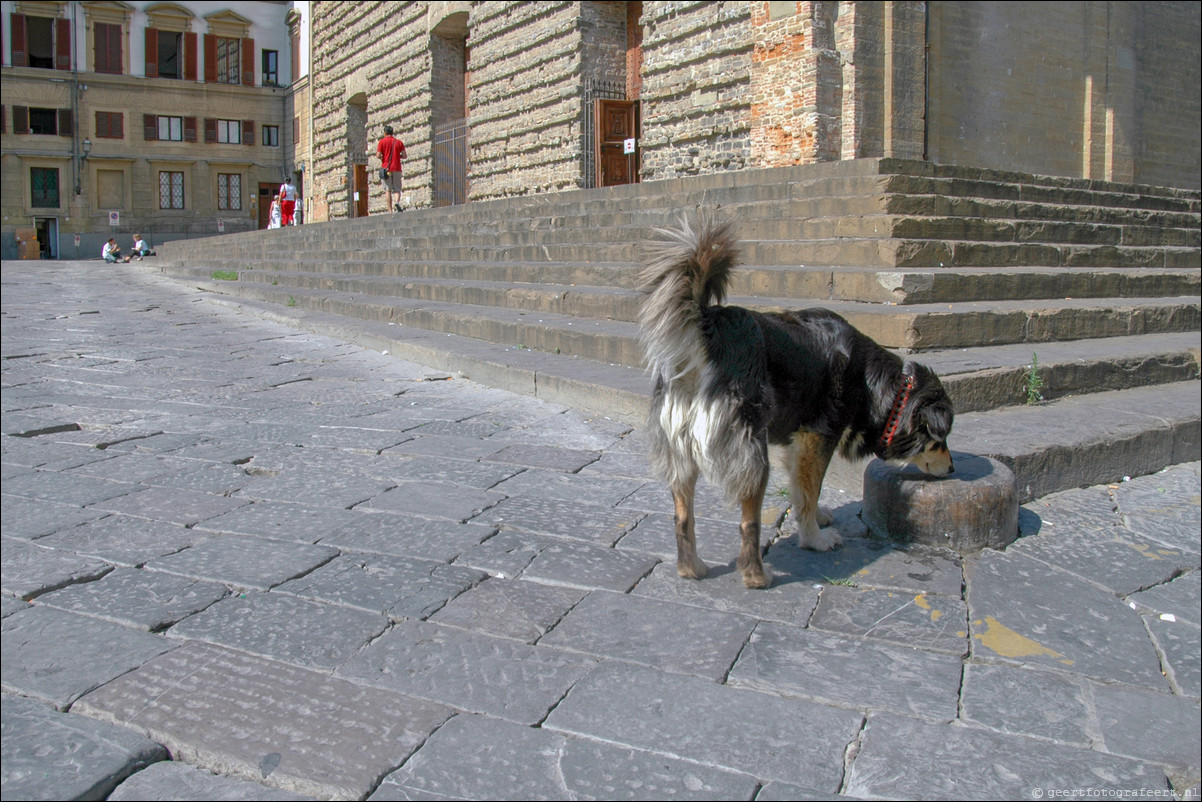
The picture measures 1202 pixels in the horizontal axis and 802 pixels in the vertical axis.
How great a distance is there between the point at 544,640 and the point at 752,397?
1.06 metres

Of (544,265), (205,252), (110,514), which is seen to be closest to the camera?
(110,514)

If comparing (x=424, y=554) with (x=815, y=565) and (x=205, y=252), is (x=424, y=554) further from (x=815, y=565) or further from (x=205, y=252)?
(x=205, y=252)

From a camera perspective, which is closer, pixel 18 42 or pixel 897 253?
pixel 897 253

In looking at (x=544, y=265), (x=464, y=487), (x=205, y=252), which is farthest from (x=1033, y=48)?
(x=205, y=252)

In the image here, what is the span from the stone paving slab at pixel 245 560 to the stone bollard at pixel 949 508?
7.37 ft

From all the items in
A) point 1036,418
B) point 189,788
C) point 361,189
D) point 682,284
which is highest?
point 361,189

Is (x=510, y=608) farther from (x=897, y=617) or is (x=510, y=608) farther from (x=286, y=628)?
(x=897, y=617)

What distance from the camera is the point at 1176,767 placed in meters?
2.19

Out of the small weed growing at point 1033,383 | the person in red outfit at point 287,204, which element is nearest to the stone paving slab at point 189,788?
the small weed growing at point 1033,383

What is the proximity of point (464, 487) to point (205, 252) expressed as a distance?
2241cm

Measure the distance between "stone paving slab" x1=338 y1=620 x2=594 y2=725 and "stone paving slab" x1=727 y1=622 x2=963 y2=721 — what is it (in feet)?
1.74

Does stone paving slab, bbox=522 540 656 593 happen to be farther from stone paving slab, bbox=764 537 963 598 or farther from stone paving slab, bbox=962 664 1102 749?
stone paving slab, bbox=962 664 1102 749

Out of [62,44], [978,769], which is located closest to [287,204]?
[62,44]

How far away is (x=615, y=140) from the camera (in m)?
17.2
